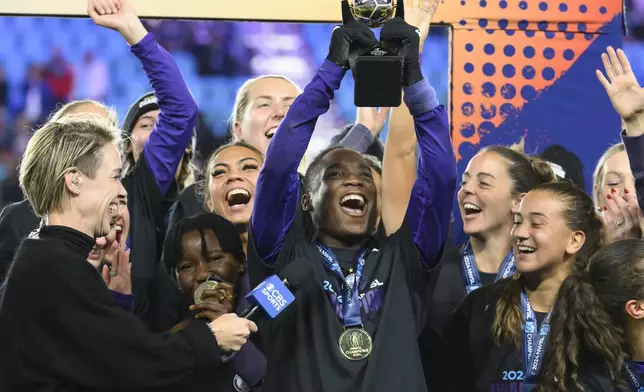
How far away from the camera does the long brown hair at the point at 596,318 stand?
3.01m

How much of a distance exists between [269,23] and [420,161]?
208cm

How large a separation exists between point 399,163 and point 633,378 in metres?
1.12

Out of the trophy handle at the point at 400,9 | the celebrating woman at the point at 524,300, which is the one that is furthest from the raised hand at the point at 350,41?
the celebrating woman at the point at 524,300

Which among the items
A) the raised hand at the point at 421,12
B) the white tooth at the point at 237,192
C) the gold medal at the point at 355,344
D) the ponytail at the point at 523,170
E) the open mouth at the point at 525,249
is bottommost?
the gold medal at the point at 355,344

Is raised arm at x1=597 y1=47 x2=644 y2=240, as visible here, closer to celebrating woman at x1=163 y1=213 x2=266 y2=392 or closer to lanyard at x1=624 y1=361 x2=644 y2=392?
lanyard at x1=624 y1=361 x2=644 y2=392

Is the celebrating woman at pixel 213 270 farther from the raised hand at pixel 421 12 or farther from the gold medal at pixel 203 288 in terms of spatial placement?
the raised hand at pixel 421 12

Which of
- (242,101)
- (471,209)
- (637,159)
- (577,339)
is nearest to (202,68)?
(242,101)

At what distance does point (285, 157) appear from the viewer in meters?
3.03

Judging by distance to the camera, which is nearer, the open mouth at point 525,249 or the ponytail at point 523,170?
the open mouth at point 525,249

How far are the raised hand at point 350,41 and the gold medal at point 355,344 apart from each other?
2.57 ft

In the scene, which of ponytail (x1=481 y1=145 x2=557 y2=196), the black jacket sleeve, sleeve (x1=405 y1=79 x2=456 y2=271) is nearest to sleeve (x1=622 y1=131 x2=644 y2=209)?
sleeve (x1=405 y1=79 x2=456 y2=271)

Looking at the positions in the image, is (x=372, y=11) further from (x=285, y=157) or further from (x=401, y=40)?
(x=285, y=157)

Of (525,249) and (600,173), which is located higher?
(600,173)

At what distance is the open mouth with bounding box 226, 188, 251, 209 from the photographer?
397 cm
